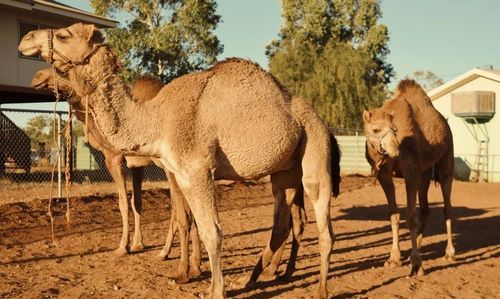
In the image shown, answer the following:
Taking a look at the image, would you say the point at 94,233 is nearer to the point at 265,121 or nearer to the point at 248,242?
the point at 248,242

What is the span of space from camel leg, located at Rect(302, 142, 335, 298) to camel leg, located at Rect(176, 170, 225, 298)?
1263 millimetres

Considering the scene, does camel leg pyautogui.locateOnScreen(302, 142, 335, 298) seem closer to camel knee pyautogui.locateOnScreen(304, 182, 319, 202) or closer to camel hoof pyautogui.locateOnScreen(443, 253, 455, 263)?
camel knee pyautogui.locateOnScreen(304, 182, 319, 202)

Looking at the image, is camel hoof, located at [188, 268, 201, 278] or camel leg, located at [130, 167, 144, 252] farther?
camel leg, located at [130, 167, 144, 252]

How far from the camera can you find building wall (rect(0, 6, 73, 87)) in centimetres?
1927

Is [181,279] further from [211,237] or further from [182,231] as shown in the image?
[211,237]

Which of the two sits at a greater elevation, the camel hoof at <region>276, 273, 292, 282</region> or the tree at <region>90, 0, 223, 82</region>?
the tree at <region>90, 0, 223, 82</region>

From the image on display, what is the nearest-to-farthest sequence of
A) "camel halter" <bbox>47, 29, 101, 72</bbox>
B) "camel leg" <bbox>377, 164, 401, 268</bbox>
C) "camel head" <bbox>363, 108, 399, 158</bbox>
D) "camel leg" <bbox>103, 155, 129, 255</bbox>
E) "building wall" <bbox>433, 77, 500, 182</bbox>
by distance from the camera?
"camel halter" <bbox>47, 29, 101, 72</bbox>
"camel head" <bbox>363, 108, 399, 158</bbox>
"camel leg" <bbox>377, 164, 401, 268</bbox>
"camel leg" <bbox>103, 155, 129, 255</bbox>
"building wall" <bbox>433, 77, 500, 182</bbox>

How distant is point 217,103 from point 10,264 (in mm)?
4217

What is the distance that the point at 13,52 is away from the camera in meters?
19.6

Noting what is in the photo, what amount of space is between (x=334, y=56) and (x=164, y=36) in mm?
15478

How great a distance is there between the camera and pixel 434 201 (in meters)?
18.1

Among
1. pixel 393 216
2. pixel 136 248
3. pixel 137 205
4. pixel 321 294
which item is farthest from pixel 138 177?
pixel 393 216

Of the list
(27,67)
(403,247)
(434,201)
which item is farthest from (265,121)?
(27,67)

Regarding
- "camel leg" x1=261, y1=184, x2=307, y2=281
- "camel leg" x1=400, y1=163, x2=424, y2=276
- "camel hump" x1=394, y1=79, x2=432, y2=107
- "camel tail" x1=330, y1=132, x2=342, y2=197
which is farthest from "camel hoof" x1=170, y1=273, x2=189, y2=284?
"camel hump" x1=394, y1=79, x2=432, y2=107
